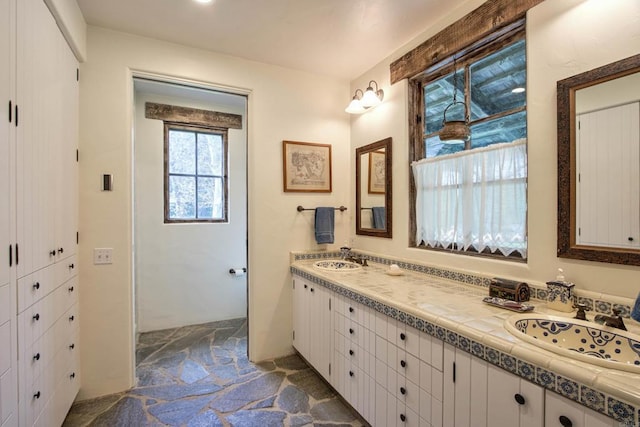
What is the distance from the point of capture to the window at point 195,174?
3.73 m

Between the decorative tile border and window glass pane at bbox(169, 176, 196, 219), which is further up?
window glass pane at bbox(169, 176, 196, 219)

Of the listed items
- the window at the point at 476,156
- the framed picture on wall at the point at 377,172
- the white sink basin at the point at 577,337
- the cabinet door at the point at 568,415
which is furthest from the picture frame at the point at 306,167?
the cabinet door at the point at 568,415

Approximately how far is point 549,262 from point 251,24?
2416mm

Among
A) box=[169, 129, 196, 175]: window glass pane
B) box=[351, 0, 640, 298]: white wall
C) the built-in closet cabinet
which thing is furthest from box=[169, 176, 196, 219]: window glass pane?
box=[351, 0, 640, 298]: white wall

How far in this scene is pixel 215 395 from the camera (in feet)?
7.54

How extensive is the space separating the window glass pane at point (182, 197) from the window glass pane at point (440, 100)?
2823 millimetres

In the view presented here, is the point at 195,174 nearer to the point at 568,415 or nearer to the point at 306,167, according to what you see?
the point at 306,167

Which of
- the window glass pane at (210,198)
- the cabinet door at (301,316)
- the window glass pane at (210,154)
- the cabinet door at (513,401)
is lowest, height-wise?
the cabinet door at (301,316)

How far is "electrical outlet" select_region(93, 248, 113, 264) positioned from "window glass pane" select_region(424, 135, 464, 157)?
2.55m

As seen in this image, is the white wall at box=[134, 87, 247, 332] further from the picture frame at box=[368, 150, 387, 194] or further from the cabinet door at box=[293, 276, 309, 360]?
the picture frame at box=[368, 150, 387, 194]

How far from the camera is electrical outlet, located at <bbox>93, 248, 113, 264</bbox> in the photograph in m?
2.29

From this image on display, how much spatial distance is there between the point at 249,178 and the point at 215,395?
177 centimetres

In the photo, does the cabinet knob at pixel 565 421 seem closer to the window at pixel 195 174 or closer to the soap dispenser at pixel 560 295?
the soap dispenser at pixel 560 295

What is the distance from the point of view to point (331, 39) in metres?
2.43
